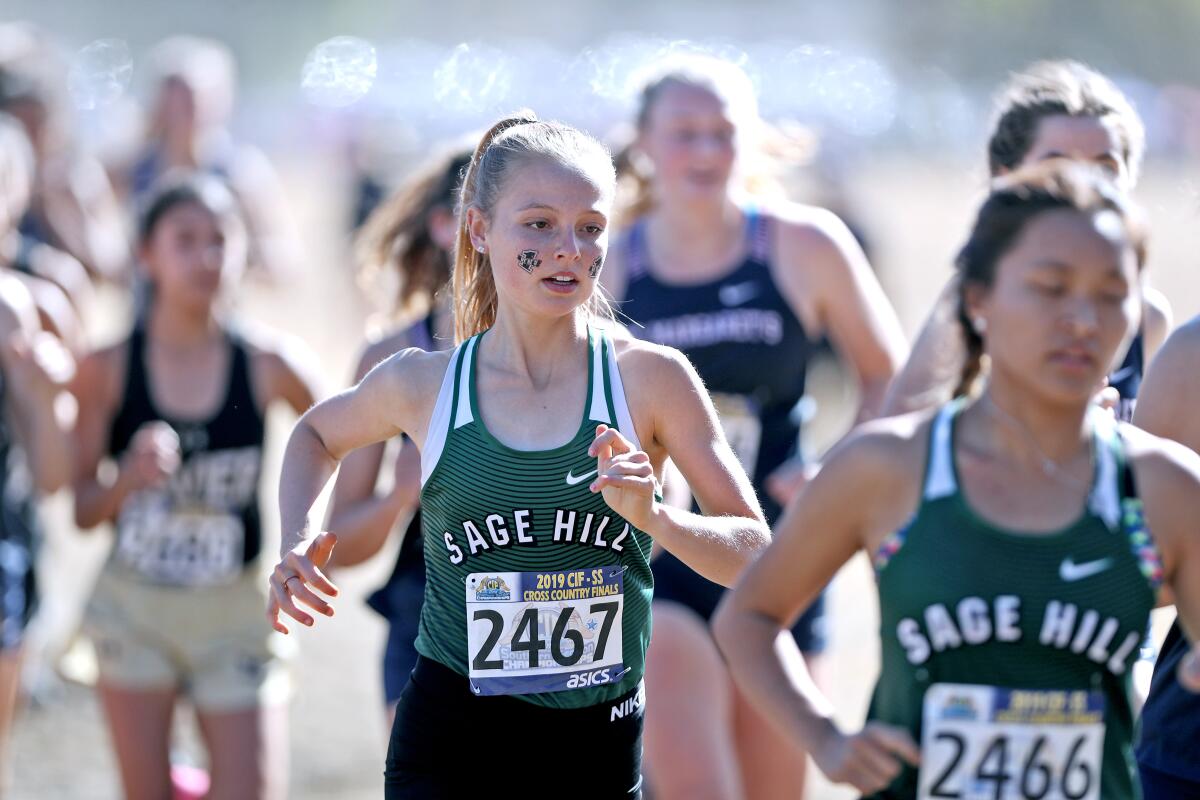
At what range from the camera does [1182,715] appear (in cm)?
329

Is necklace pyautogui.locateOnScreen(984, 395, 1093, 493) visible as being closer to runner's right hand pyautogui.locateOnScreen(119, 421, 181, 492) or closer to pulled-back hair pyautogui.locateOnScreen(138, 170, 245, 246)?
runner's right hand pyautogui.locateOnScreen(119, 421, 181, 492)

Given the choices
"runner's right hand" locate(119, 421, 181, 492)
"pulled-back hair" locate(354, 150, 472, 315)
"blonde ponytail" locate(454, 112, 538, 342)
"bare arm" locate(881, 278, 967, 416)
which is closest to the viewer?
"bare arm" locate(881, 278, 967, 416)

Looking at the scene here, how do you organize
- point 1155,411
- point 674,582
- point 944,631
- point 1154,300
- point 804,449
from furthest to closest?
point 804,449 → point 674,582 → point 1154,300 → point 1155,411 → point 944,631

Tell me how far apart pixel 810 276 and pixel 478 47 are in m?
44.0

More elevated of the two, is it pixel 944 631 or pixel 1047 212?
pixel 1047 212

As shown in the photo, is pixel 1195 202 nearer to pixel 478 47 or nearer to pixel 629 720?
pixel 629 720

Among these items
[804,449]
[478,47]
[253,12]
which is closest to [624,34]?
[478,47]

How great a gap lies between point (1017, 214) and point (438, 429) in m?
1.11

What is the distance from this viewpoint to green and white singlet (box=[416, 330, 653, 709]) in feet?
10.1

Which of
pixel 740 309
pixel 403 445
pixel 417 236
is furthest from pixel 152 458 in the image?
pixel 740 309

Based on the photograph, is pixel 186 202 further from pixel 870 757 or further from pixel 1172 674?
pixel 870 757

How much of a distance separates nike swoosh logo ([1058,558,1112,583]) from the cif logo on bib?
3.41 ft

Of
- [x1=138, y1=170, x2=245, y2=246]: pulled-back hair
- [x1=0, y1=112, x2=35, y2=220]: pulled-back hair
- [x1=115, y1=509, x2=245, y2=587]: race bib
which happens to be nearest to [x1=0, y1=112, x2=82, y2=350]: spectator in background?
[x1=0, y1=112, x2=35, y2=220]: pulled-back hair

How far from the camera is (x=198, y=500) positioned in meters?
5.00
